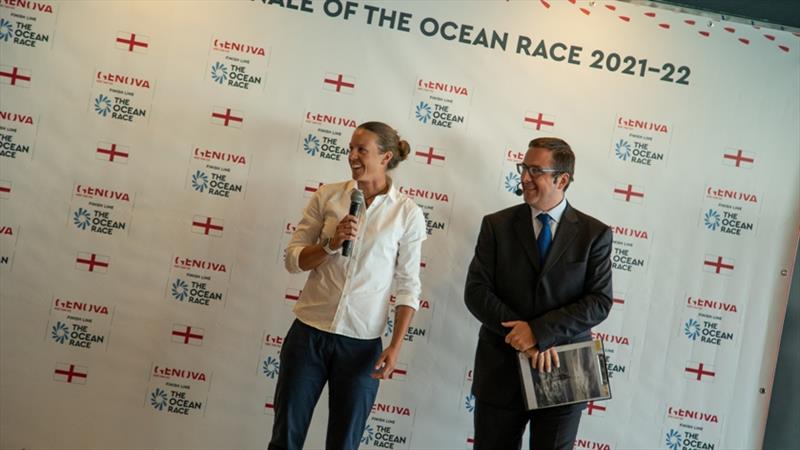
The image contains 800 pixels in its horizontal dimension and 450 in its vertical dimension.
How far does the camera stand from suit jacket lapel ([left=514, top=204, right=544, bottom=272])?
293 cm

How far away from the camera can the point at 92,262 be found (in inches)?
146

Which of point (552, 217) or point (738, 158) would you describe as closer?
point (552, 217)

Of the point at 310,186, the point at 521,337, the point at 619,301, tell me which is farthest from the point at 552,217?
the point at 310,186

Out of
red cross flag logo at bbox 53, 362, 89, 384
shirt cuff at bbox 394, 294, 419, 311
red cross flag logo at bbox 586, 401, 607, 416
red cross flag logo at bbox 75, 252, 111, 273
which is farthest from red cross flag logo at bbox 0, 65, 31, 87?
red cross flag logo at bbox 586, 401, 607, 416

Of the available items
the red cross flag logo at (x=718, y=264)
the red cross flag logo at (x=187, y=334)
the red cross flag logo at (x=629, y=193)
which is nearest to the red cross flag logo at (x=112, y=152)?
the red cross flag logo at (x=187, y=334)

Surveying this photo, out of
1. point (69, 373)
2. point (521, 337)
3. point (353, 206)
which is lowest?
point (69, 373)

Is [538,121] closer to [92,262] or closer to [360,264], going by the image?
[360,264]

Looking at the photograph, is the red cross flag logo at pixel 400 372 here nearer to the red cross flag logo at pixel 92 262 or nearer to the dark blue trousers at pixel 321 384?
the dark blue trousers at pixel 321 384

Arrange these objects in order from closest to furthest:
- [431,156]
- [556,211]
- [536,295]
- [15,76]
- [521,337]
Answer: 1. [521,337]
2. [536,295]
3. [556,211]
4. [15,76]
5. [431,156]

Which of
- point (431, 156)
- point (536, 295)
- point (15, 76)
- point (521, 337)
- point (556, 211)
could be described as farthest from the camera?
point (431, 156)

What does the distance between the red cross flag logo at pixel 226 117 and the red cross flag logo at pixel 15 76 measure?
2.99ft

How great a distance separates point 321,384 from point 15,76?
7.20 ft

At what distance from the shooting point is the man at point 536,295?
284 cm

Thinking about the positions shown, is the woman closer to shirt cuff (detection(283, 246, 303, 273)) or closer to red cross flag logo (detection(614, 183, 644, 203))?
shirt cuff (detection(283, 246, 303, 273))
